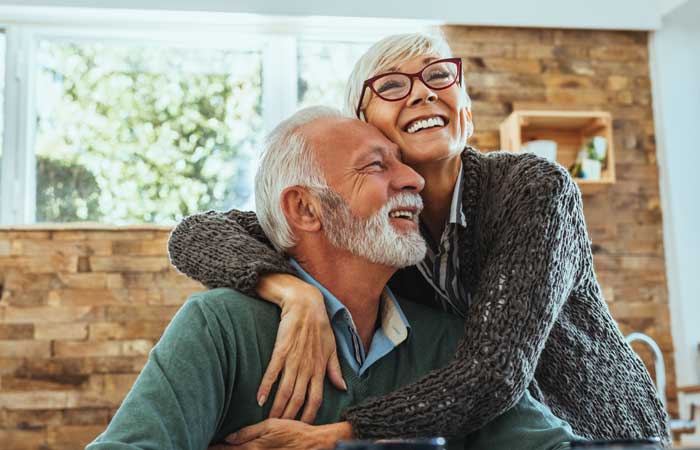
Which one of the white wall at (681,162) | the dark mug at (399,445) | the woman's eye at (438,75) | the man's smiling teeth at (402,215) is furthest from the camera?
the white wall at (681,162)

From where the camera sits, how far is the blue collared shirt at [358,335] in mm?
1474

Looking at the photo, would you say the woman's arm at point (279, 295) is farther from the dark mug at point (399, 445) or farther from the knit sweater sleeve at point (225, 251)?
the dark mug at point (399, 445)

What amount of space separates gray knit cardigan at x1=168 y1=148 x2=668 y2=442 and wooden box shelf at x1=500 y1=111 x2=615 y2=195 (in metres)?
2.40

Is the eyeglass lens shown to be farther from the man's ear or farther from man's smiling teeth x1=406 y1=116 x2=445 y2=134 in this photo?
the man's ear

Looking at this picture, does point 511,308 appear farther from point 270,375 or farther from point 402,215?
point 270,375

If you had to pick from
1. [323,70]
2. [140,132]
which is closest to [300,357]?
[140,132]

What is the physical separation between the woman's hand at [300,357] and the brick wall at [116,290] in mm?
2537

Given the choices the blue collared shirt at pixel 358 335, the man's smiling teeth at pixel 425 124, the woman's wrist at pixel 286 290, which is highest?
the man's smiling teeth at pixel 425 124

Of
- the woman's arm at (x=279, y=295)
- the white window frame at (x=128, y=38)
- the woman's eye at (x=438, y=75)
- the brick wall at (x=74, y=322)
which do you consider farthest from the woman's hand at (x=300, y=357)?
the white window frame at (x=128, y=38)

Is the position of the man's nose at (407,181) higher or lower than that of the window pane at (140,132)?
lower

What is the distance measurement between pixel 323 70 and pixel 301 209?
2.91 metres

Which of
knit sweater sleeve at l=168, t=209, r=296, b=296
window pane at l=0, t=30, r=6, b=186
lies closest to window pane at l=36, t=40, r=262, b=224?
window pane at l=0, t=30, r=6, b=186

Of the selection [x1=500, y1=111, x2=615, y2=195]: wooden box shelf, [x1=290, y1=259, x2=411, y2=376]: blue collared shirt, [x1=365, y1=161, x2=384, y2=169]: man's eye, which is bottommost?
[x1=290, y1=259, x2=411, y2=376]: blue collared shirt

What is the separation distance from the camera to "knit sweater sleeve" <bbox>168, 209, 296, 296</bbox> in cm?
144
